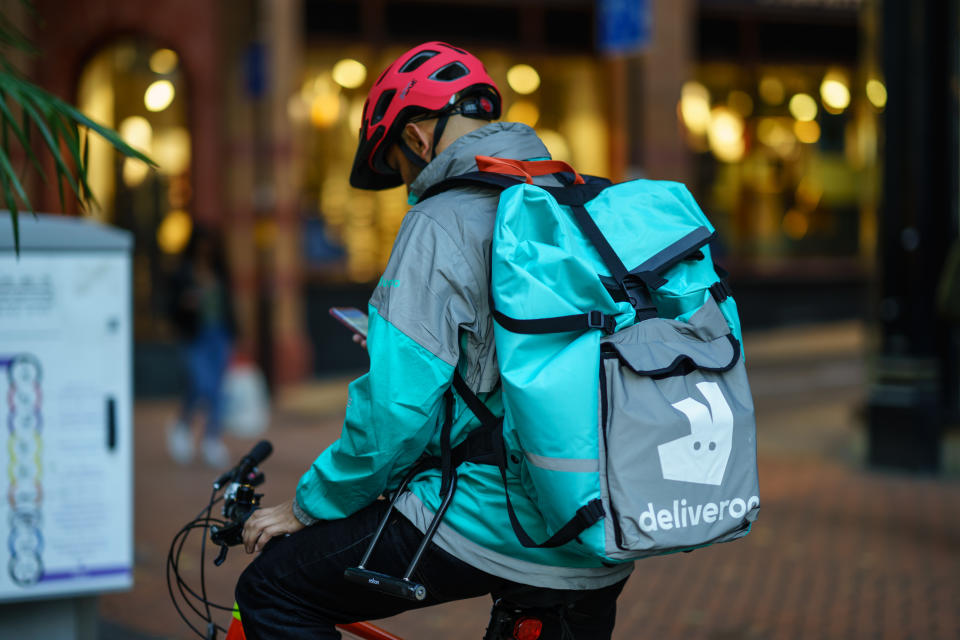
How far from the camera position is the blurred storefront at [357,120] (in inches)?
508

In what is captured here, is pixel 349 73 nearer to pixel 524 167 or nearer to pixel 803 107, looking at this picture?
pixel 803 107

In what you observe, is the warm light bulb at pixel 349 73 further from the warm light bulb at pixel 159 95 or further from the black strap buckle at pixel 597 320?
the black strap buckle at pixel 597 320

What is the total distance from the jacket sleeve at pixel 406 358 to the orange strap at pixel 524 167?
18cm

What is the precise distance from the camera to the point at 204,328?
863cm

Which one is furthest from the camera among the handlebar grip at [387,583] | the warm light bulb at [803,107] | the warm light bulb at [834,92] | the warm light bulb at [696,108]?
the warm light bulb at [834,92]

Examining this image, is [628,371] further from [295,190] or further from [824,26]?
[824,26]

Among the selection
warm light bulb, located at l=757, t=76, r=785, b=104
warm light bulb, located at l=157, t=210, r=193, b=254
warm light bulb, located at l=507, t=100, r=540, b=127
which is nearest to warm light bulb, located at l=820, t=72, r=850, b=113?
warm light bulb, located at l=757, t=76, r=785, b=104

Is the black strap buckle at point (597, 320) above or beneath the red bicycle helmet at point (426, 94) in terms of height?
beneath

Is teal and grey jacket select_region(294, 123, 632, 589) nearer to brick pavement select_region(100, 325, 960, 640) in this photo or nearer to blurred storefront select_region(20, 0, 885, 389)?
brick pavement select_region(100, 325, 960, 640)

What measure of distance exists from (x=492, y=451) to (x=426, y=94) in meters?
0.77

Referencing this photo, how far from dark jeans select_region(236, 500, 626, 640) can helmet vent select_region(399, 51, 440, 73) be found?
3.06 feet

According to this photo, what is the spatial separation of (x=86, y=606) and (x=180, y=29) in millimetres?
10223

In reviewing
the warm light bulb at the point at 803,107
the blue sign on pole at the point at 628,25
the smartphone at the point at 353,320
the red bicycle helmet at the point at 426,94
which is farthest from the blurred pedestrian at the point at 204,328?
the warm light bulb at the point at 803,107

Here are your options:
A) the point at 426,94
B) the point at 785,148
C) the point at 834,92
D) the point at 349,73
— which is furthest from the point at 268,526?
the point at 834,92
